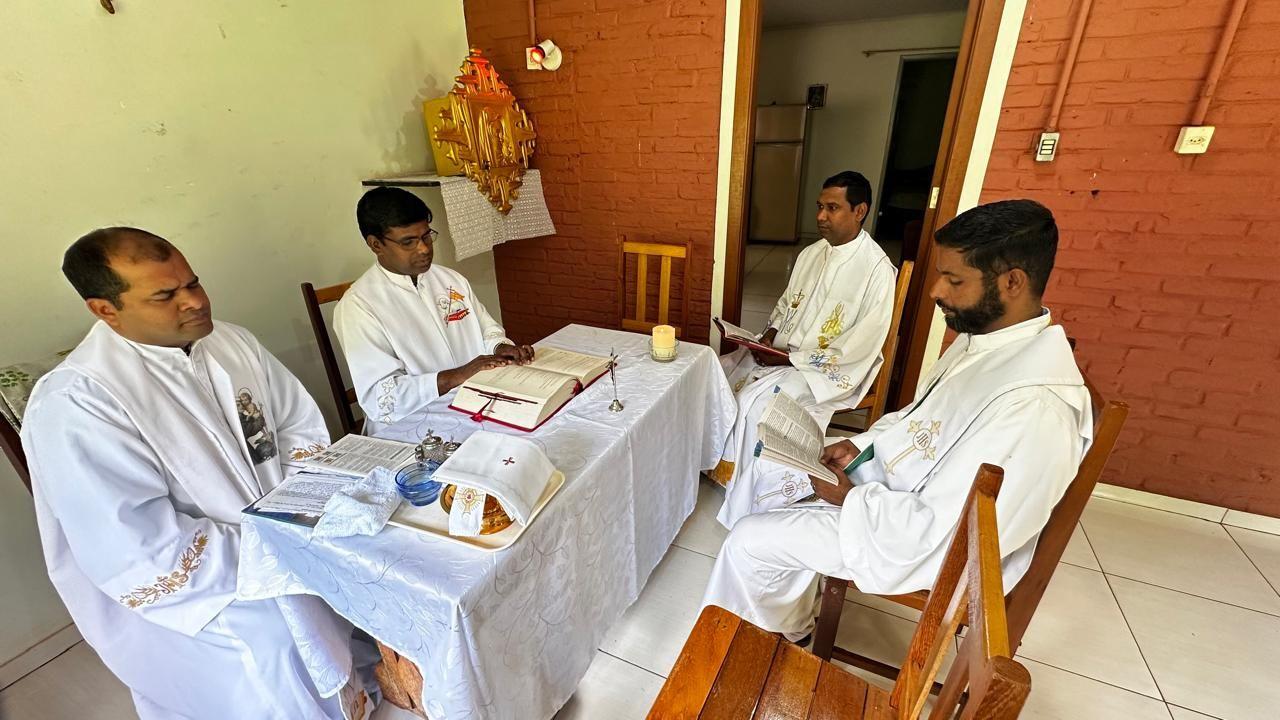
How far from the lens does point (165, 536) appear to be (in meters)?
1.06

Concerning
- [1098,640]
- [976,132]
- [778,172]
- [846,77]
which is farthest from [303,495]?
[846,77]

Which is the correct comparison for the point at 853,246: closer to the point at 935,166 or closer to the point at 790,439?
the point at 935,166

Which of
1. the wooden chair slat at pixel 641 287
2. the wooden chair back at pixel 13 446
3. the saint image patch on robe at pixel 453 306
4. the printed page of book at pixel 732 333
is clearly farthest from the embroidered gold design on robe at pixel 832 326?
the wooden chair back at pixel 13 446

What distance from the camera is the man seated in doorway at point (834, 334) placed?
6.57ft

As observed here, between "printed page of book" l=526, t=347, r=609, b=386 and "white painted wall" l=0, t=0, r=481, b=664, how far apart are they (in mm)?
1190

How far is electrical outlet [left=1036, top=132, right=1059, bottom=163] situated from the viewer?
6.23 feet

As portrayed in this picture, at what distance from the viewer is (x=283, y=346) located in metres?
2.09

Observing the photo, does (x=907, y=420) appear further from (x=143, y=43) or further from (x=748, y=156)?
(x=143, y=43)

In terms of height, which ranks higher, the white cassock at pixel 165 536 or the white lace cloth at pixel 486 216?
the white lace cloth at pixel 486 216

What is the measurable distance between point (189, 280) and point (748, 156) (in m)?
2.20

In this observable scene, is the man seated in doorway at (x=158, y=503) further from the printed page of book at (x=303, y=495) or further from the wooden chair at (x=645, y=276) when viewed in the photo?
the wooden chair at (x=645, y=276)

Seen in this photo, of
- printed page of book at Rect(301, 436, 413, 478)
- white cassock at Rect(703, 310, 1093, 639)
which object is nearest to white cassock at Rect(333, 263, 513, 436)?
printed page of book at Rect(301, 436, 413, 478)

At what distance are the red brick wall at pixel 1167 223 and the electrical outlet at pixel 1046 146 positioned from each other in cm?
4

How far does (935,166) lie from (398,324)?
2.11 m
